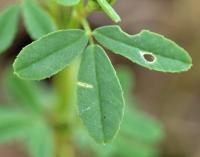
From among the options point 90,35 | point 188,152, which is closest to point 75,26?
point 90,35

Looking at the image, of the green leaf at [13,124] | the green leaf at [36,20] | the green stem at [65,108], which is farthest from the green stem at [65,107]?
the green leaf at [36,20]

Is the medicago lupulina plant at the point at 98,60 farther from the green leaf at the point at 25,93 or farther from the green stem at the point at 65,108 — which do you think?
the green leaf at the point at 25,93

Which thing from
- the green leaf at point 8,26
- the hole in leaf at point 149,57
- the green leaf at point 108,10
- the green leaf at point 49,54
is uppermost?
the green leaf at point 108,10

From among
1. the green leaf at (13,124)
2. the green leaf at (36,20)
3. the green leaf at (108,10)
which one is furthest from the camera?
the green leaf at (13,124)

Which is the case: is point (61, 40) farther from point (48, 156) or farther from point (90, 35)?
point (48, 156)

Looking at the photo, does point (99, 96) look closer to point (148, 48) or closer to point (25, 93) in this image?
point (148, 48)

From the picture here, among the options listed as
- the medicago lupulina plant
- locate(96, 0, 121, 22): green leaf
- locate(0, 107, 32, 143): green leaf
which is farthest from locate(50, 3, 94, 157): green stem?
locate(96, 0, 121, 22): green leaf
